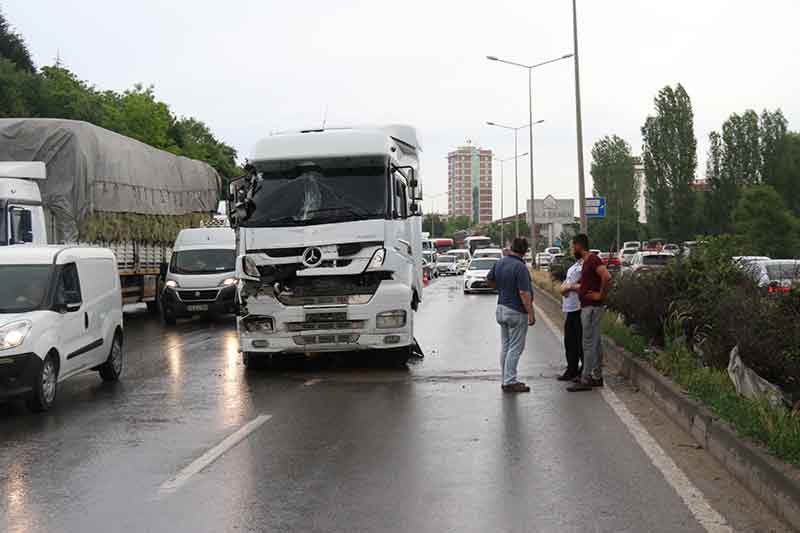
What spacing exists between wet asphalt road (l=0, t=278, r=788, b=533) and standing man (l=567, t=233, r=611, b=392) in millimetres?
500

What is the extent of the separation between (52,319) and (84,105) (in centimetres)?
5119

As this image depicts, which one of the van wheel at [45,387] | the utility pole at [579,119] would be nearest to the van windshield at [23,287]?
the van wheel at [45,387]

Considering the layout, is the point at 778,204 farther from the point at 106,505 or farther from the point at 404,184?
the point at 106,505

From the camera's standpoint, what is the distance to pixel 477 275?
120 ft

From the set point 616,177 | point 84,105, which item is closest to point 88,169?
point 84,105

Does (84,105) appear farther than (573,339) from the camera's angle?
Yes

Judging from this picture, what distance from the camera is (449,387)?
1141 centimetres

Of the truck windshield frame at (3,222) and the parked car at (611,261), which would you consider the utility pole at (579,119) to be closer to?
the parked car at (611,261)

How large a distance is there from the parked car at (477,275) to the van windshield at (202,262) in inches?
565

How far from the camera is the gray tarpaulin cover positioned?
18578 mm

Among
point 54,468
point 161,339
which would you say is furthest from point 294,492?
point 161,339

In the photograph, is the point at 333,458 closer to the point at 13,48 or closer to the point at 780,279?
the point at 780,279

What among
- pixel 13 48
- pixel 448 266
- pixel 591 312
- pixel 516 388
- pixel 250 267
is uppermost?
pixel 13 48

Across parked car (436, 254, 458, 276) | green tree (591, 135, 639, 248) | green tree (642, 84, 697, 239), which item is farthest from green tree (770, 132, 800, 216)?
parked car (436, 254, 458, 276)
